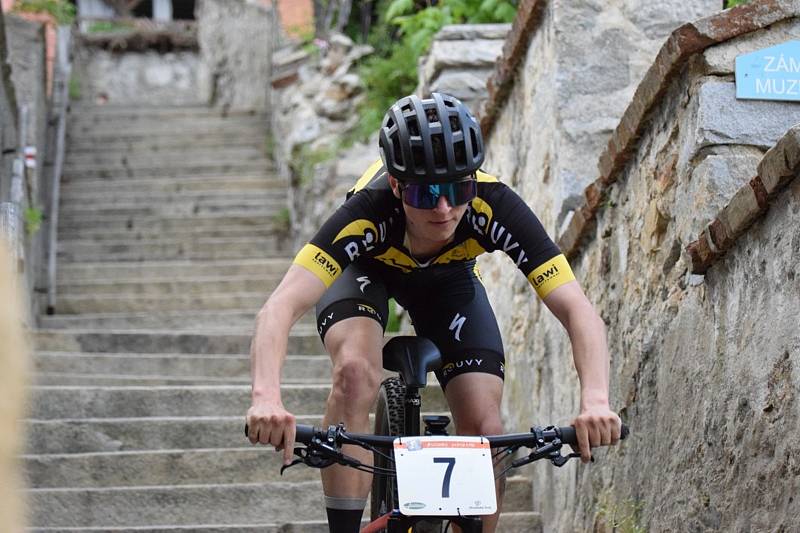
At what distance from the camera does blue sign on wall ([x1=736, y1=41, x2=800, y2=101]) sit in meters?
4.20

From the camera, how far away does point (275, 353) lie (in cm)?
343

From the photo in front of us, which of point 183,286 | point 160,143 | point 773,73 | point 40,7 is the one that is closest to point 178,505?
point 773,73

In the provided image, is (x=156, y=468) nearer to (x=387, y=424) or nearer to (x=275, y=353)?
(x=387, y=424)

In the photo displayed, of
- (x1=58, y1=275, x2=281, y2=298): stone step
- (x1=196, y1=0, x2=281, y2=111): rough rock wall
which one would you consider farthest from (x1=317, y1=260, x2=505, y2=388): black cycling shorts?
(x1=196, y1=0, x2=281, y2=111): rough rock wall

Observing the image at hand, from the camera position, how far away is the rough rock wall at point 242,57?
1866 centimetres

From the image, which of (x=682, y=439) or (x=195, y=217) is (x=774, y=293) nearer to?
(x=682, y=439)

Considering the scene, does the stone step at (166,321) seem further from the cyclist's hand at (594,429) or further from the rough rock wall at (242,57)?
the rough rock wall at (242,57)

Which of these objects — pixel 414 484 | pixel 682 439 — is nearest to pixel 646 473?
pixel 682 439

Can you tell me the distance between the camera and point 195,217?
1266 centimetres

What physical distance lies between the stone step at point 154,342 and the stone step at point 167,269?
2.43m

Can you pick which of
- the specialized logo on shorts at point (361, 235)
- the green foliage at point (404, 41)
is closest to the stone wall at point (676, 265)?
the specialized logo on shorts at point (361, 235)

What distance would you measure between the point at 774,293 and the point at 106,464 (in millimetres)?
3721

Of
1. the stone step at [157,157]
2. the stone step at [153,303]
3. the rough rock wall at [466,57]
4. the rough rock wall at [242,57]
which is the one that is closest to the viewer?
the rough rock wall at [466,57]

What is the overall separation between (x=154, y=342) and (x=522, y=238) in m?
5.25
